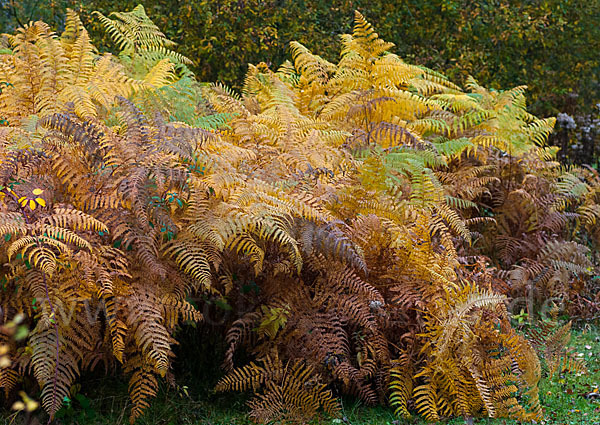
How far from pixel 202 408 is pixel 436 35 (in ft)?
22.3

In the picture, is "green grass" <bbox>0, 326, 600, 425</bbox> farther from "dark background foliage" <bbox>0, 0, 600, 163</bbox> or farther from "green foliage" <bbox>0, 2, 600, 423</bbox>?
"dark background foliage" <bbox>0, 0, 600, 163</bbox>

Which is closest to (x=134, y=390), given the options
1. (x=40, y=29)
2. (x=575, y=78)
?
(x=40, y=29)

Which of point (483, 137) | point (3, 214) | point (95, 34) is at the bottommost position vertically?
point (95, 34)

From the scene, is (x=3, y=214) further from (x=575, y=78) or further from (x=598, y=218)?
A: (x=575, y=78)

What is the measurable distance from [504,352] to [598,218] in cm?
267

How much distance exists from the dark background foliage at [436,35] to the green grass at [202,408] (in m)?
4.77

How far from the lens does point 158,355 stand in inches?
119

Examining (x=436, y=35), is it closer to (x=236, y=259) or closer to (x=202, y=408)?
(x=236, y=259)

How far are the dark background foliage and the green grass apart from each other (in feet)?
15.6

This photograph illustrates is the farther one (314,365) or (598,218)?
(598,218)

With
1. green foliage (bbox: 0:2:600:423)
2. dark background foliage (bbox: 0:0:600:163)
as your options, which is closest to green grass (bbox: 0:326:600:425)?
green foliage (bbox: 0:2:600:423)

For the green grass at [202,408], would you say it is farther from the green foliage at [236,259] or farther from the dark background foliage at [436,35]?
the dark background foliage at [436,35]

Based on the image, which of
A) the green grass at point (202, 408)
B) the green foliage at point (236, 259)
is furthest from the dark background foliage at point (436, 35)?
the green grass at point (202, 408)

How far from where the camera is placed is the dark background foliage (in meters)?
7.70
